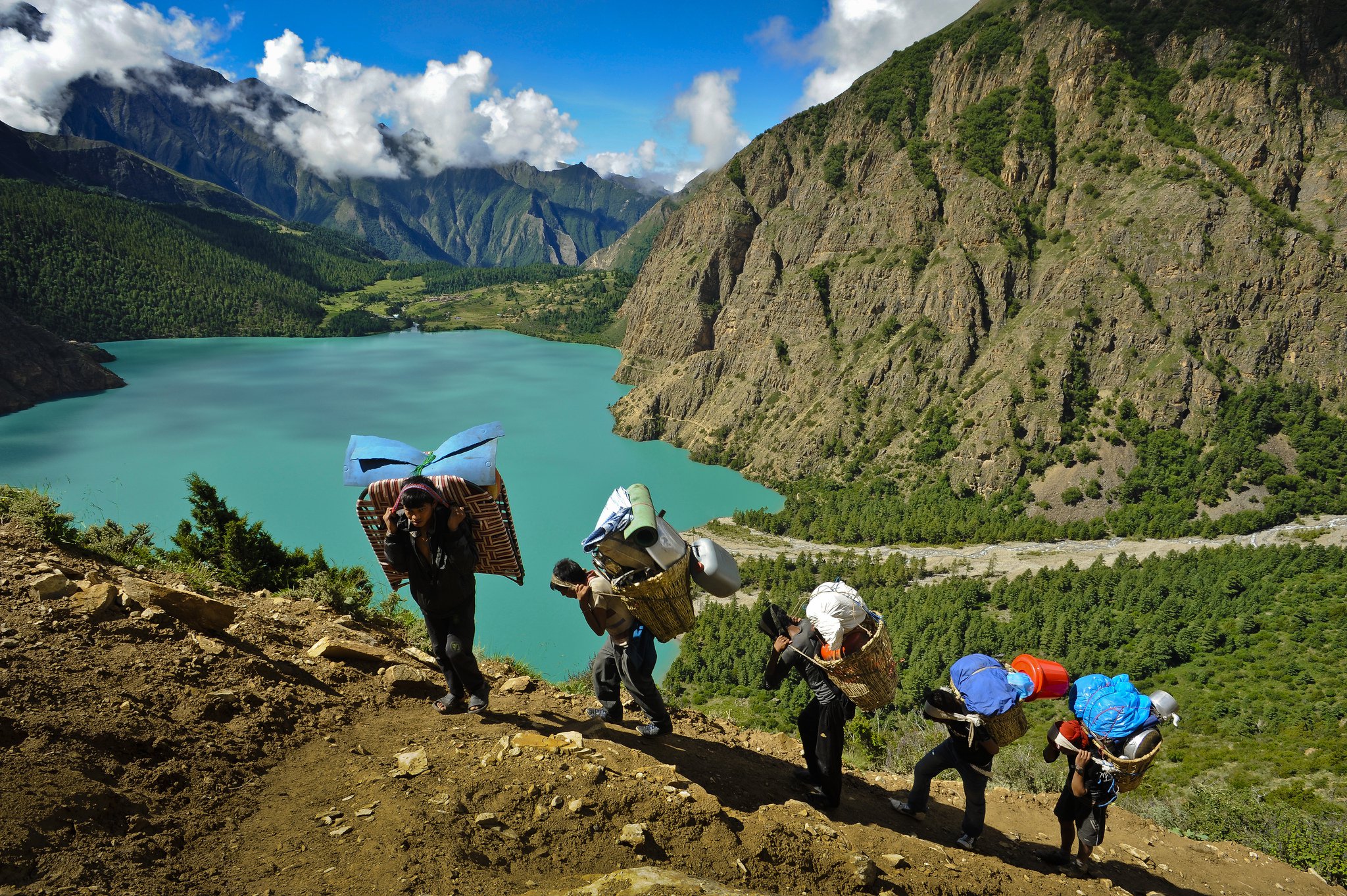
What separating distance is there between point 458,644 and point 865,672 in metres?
3.54

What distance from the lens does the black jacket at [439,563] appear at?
17.6ft

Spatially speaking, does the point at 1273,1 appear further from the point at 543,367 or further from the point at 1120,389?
the point at 543,367

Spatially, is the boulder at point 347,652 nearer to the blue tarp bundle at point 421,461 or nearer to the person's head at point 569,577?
the blue tarp bundle at point 421,461

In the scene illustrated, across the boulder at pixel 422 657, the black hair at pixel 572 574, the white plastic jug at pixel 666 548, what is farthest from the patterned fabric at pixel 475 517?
the boulder at pixel 422 657

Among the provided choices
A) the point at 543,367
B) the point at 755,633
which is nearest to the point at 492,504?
the point at 755,633

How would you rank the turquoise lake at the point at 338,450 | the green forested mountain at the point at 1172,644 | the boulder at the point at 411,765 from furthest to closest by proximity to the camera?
the turquoise lake at the point at 338,450, the green forested mountain at the point at 1172,644, the boulder at the point at 411,765

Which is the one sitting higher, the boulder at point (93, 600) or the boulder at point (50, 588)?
the boulder at point (50, 588)

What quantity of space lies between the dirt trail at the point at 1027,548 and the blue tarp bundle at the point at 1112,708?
56418 millimetres

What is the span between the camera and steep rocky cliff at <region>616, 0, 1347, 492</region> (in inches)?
2926

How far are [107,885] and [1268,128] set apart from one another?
364 ft

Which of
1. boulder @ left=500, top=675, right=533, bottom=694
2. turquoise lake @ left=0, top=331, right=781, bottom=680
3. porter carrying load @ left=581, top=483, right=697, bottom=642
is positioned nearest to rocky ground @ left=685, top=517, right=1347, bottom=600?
turquoise lake @ left=0, top=331, right=781, bottom=680

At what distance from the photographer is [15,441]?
72.2 m

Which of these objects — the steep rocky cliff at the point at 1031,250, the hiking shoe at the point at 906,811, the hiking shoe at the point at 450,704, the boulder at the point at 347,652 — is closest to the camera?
the hiking shoe at the point at 450,704

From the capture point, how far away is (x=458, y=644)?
18.8 ft
